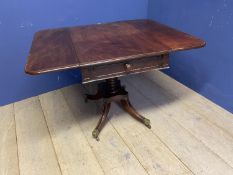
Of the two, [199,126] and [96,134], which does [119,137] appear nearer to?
[96,134]

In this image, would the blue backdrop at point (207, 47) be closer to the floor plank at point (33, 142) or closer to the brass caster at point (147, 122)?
the brass caster at point (147, 122)

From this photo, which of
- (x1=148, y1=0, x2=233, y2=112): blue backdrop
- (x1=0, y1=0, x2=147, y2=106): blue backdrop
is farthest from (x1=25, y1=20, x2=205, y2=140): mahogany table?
(x1=148, y1=0, x2=233, y2=112): blue backdrop

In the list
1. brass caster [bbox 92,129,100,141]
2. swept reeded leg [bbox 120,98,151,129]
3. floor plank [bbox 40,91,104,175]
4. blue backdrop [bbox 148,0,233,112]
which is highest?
blue backdrop [bbox 148,0,233,112]

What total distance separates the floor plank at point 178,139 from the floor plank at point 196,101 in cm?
20

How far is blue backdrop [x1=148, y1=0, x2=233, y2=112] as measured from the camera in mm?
1689

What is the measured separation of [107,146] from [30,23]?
115 cm

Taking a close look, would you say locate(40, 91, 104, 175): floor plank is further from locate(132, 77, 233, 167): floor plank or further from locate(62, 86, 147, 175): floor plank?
locate(132, 77, 233, 167): floor plank

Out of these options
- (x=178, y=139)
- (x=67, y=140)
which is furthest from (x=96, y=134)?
(x=178, y=139)

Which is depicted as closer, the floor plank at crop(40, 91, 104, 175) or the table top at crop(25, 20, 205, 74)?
the table top at crop(25, 20, 205, 74)

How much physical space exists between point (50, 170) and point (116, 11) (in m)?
1.52

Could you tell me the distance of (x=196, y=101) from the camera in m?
1.94

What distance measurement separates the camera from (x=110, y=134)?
1591 mm

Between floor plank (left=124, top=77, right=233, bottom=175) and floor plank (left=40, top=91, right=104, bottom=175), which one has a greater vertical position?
floor plank (left=124, top=77, right=233, bottom=175)

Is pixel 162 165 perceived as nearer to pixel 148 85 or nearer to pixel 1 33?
pixel 148 85
